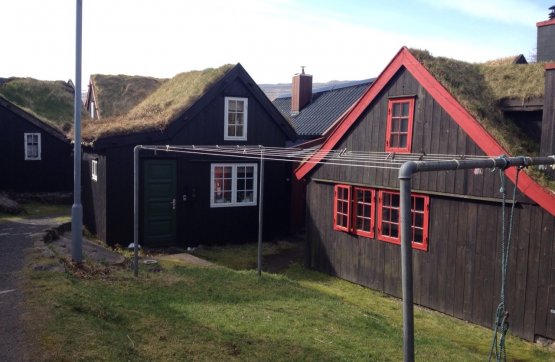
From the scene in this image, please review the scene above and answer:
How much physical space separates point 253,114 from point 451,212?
330 inches

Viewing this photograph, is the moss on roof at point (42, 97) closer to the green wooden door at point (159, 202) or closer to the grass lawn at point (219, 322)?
the green wooden door at point (159, 202)

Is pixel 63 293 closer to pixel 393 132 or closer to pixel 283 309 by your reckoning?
pixel 283 309

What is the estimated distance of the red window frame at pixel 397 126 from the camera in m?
10.8

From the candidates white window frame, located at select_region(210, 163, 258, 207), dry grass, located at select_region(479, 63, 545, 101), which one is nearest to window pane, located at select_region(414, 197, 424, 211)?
dry grass, located at select_region(479, 63, 545, 101)

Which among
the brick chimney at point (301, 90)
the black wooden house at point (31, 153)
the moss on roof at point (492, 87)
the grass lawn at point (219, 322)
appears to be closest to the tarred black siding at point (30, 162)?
the black wooden house at point (31, 153)

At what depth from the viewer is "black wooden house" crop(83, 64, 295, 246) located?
1445 cm

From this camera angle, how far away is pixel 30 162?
22359mm

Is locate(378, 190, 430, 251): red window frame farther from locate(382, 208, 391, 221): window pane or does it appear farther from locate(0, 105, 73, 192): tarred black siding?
locate(0, 105, 73, 192): tarred black siding

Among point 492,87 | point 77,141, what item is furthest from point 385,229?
point 77,141

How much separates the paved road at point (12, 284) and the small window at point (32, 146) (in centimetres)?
693

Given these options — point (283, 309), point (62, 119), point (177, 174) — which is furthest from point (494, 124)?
point (62, 119)

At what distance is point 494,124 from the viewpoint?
9633 millimetres

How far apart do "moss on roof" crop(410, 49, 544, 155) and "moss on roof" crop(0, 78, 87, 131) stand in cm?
1992

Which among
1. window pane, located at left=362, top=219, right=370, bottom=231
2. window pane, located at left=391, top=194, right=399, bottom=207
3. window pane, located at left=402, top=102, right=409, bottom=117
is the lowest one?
window pane, located at left=362, top=219, right=370, bottom=231
